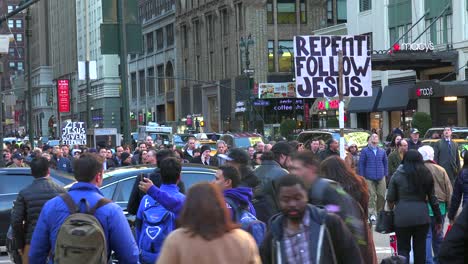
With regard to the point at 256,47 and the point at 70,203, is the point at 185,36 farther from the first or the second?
the point at 70,203

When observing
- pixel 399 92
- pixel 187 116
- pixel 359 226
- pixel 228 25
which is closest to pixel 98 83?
pixel 187 116

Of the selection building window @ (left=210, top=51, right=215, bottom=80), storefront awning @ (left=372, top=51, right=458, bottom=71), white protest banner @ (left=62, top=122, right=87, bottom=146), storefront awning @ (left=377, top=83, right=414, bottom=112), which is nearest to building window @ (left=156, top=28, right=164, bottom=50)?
building window @ (left=210, top=51, right=215, bottom=80)

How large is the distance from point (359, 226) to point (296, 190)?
1.56 metres

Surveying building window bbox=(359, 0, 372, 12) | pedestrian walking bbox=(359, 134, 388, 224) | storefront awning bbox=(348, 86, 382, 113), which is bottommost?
pedestrian walking bbox=(359, 134, 388, 224)

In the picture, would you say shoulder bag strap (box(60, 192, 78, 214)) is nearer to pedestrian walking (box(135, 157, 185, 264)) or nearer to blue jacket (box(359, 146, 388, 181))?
pedestrian walking (box(135, 157, 185, 264))

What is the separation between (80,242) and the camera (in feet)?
19.7

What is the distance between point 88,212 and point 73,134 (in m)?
25.9

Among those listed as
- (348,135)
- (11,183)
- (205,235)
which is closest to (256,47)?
(348,135)

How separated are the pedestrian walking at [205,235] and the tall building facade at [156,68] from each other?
251 feet

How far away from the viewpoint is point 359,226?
6809mm

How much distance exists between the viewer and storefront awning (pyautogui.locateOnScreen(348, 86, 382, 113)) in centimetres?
5091

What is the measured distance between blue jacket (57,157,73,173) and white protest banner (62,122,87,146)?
9.71 meters

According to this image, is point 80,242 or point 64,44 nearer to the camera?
point 80,242

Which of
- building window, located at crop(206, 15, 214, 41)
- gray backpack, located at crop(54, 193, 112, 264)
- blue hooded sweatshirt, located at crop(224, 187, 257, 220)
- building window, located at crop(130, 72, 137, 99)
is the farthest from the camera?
building window, located at crop(130, 72, 137, 99)
